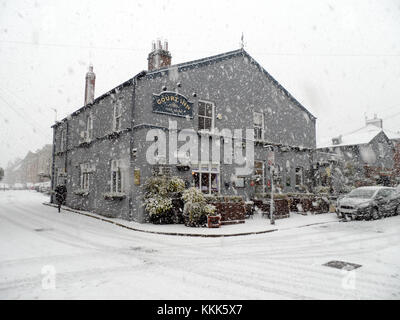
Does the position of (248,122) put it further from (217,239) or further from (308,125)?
(217,239)

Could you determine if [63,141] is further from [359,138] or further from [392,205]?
[359,138]

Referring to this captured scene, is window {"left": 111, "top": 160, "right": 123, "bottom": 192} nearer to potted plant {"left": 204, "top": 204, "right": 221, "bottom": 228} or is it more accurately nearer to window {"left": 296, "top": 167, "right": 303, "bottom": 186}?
potted plant {"left": 204, "top": 204, "right": 221, "bottom": 228}

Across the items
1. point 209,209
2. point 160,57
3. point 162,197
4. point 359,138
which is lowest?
point 209,209

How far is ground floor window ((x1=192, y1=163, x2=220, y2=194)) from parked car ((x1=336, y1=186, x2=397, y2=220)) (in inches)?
259

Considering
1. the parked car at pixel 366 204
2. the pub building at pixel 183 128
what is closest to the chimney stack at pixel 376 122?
the pub building at pixel 183 128

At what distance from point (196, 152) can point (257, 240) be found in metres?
6.49

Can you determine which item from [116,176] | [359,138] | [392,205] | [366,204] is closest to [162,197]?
[116,176]

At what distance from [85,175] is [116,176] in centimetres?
520

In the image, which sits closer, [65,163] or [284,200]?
[284,200]

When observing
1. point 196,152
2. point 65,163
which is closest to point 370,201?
point 196,152

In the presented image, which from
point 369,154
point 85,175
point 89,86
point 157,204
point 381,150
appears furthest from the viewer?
point 381,150

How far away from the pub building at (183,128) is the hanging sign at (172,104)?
0.05 m

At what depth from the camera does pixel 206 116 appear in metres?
16.0
